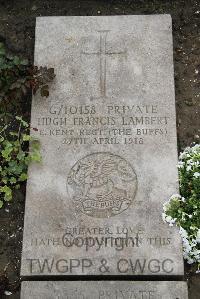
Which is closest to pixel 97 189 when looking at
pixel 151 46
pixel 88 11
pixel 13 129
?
pixel 13 129

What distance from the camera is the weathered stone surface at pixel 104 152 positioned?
3.98m

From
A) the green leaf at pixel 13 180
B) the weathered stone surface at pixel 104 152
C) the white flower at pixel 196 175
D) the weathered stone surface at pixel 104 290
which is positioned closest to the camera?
the weathered stone surface at pixel 104 290

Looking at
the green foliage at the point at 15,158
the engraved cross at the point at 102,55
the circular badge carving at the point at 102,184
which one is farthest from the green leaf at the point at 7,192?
the engraved cross at the point at 102,55

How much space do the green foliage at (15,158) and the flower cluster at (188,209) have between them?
44.5 inches

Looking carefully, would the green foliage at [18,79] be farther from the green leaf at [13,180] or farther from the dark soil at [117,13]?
the green leaf at [13,180]

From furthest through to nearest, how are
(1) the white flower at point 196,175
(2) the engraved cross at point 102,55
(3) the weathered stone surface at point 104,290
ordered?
(2) the engraved cross at point 102,55 < (1) the white flower at point 196,175 < (3) the weathered stone surface at point 104,290

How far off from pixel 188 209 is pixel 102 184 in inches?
27.4

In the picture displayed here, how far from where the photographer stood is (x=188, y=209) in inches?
163

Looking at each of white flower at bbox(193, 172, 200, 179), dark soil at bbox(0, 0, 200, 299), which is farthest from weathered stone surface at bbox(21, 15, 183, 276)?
dark soil at bbox(0, 0, 200, 299)

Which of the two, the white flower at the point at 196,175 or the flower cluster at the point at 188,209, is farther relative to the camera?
the white flower at the point at 196,175

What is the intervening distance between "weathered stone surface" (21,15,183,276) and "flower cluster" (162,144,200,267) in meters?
0.07

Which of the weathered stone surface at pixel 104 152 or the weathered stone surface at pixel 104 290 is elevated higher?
the weathered stone surface at pixel 104 152

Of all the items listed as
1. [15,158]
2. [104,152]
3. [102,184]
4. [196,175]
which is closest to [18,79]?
[15,158]

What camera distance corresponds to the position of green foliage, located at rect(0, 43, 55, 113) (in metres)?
4.52
